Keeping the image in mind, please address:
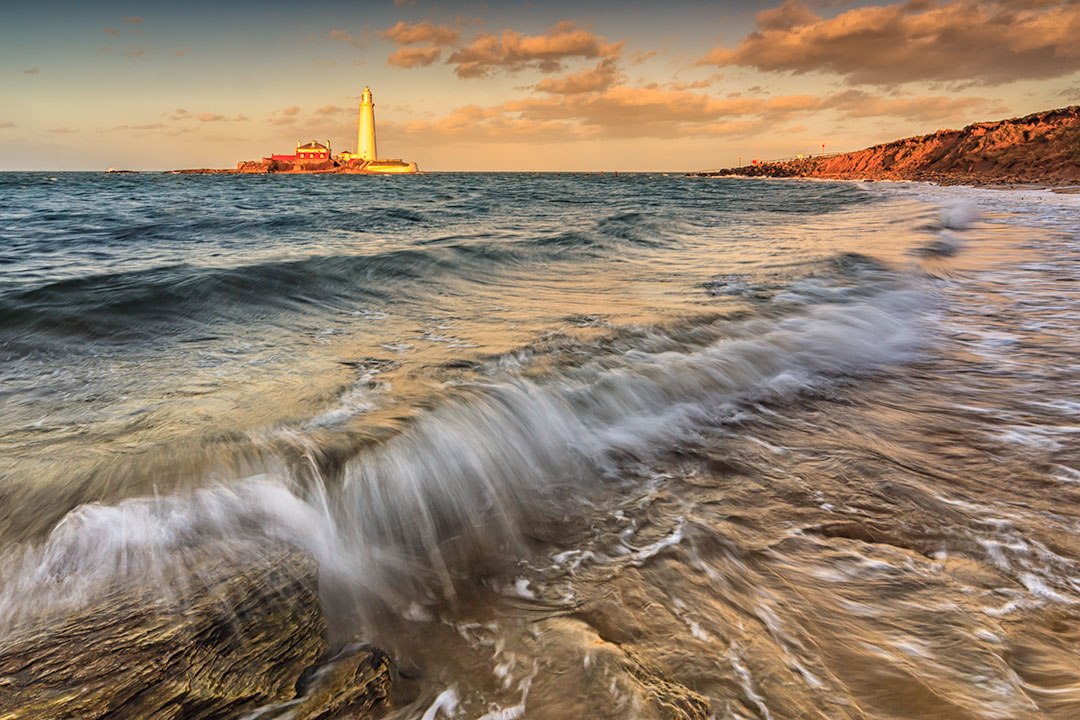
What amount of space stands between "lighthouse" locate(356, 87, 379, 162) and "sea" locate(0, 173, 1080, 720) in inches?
3957

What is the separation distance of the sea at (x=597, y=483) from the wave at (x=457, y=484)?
0.7 inches

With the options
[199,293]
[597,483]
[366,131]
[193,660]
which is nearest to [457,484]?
[597,483]

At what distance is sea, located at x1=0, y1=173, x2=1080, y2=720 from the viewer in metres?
1.84

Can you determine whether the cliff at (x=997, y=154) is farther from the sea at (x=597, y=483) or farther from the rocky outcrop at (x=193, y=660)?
the rocky outcrop at (x=193, y=660)

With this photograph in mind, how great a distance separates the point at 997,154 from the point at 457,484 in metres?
56.9

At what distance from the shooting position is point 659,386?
4.36m

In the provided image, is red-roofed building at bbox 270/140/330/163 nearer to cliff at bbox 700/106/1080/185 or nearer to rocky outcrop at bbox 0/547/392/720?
cliff at bbox 700/106/1080/185

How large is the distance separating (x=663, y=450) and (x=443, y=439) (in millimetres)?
1379

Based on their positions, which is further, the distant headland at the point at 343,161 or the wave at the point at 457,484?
the distant headland at the point at 343,161

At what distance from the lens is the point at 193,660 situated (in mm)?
1623

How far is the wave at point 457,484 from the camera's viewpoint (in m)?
2.20

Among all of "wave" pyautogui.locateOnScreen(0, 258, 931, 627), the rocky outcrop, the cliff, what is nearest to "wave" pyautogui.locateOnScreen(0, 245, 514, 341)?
"wave" pyautogui.locateOnScreen(0, 258, 931, 627)

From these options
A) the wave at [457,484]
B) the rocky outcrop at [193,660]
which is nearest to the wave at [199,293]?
the wave at [457,484]

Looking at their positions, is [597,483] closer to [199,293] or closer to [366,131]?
[199,293]
